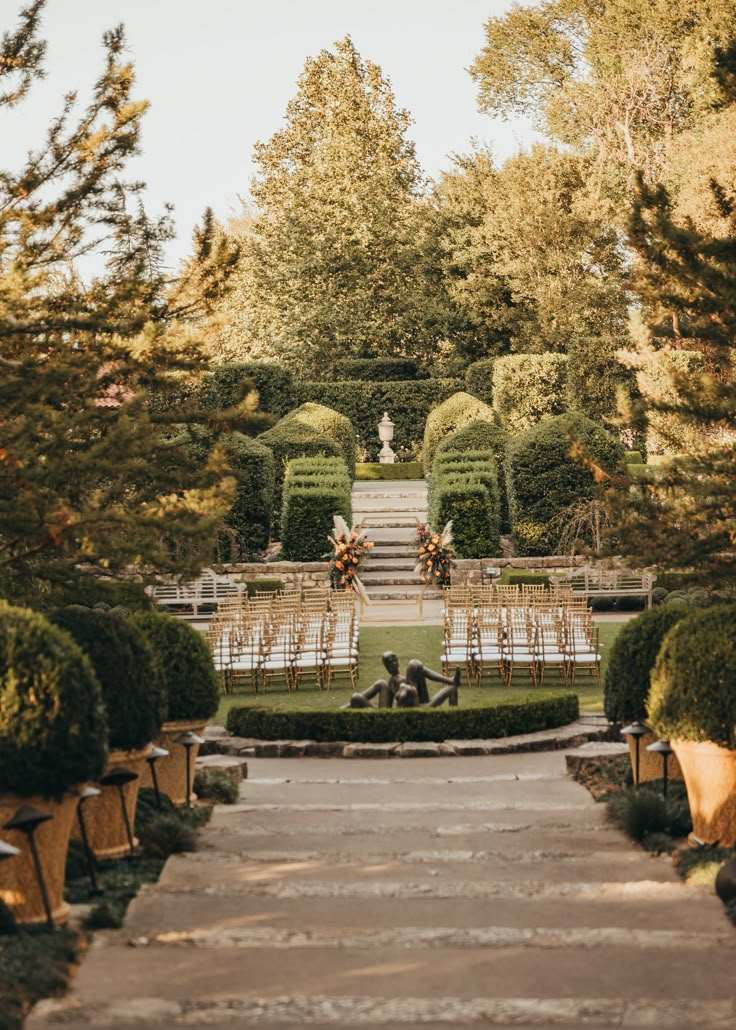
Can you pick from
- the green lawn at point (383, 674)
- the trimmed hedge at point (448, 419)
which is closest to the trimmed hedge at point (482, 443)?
the trimmed hedge at point (448, 419)

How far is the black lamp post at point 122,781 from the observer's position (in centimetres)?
745

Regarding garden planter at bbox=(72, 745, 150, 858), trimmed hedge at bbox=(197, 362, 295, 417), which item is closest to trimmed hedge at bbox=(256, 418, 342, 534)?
trimmed hedge at bbox=(197, 362, 295, 417)

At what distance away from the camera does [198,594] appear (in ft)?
79.2

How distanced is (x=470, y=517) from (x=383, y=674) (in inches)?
345

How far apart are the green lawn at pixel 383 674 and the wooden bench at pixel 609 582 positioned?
146 centimetres

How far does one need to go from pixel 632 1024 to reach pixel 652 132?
146 feet

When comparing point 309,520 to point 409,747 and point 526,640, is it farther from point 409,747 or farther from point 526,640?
point 409,747

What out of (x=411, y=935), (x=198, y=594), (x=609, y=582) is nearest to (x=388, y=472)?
(x=198, y=594)

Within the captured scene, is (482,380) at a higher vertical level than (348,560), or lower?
higher

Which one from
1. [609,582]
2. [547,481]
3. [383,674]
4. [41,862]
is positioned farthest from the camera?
[547,481]

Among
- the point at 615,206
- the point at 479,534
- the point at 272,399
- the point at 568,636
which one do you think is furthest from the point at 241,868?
the point at 615,206

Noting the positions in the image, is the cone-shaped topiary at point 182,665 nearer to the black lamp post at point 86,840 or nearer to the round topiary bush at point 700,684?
the black lamp post at point 86,840

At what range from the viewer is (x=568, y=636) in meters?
17.5

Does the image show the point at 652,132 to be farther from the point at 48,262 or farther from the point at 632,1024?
the point at 632,1024
